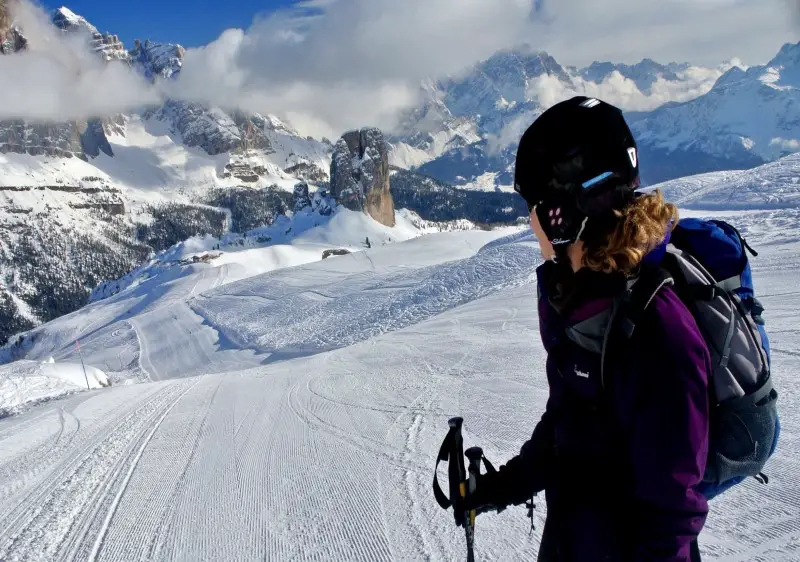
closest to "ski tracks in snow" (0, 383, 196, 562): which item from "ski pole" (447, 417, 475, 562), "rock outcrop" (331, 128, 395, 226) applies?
"ski pole" (447, 417, 475, 562)

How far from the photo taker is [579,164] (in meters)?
1.82

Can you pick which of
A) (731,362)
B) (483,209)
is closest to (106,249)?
(483,209)

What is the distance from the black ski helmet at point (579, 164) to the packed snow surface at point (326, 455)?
2.57 metres

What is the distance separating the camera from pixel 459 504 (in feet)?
6.83

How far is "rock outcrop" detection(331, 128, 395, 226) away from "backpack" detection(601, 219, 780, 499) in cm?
10722

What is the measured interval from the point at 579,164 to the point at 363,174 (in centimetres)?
11123

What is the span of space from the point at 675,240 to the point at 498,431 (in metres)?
4.23

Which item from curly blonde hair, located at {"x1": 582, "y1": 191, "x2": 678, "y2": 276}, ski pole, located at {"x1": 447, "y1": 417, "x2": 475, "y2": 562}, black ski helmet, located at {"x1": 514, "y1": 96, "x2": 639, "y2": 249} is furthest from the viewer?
ski pole, located at {"x1": 447, "y1": 417, "x2": 475, "y2": 562}

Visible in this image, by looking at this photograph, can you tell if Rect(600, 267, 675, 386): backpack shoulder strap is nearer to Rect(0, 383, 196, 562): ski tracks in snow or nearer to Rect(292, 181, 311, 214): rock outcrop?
Rect(0, 383, 196, 562): ski tracks in snow

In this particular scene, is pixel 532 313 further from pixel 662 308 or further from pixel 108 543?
pixel 662 308

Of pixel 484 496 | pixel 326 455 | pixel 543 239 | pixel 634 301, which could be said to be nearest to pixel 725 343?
pixel 634 301

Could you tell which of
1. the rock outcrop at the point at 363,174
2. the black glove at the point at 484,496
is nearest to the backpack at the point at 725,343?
the black glove at the point at 484,496

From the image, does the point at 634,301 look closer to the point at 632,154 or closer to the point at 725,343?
the point at 725,343

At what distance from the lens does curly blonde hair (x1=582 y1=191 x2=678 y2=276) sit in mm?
1633
